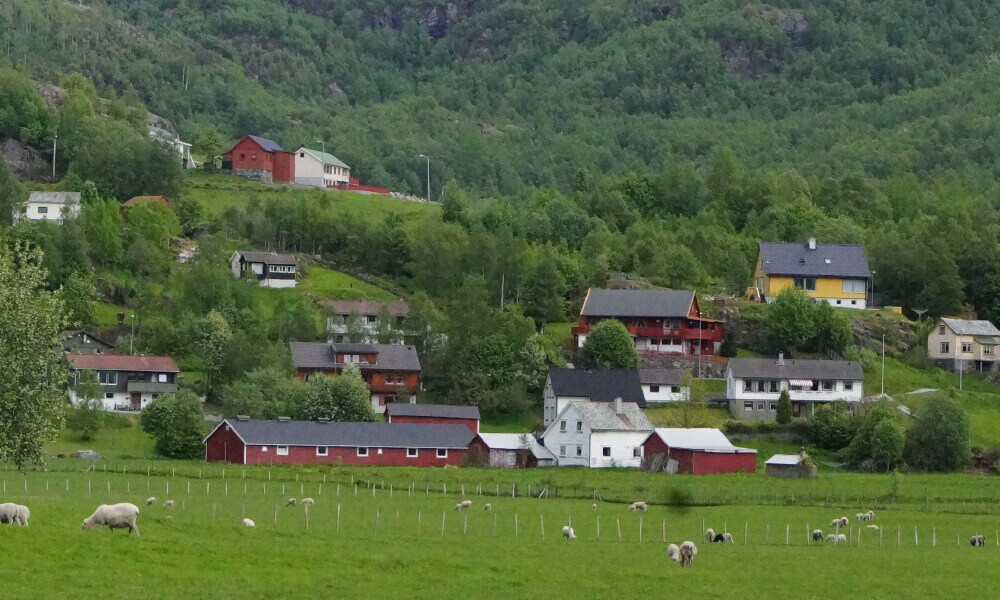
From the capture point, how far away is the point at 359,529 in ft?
173

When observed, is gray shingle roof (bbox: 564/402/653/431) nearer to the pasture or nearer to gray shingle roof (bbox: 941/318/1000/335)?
the pasture

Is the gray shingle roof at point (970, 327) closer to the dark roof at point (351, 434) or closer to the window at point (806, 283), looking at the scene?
the window at point (806, 283)

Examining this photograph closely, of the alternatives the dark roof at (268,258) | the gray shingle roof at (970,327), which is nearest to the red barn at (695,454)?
the gray shingle roof at (970,327)

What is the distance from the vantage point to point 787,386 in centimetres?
10081

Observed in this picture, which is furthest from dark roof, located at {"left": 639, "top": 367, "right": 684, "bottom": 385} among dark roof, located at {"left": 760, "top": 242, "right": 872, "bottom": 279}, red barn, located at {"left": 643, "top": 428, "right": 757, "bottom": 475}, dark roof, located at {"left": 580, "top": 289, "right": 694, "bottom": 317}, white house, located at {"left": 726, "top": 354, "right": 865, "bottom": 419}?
dark roof, located at {"left": 760, "top": 242, "right": 872, "bottom": 279}

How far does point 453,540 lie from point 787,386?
5375 cm

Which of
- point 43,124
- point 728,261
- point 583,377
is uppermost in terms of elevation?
point 43,124

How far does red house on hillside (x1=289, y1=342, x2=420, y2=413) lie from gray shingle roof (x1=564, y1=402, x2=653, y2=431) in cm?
1583

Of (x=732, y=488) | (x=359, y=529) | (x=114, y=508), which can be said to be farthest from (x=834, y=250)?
(x=114, y=508)

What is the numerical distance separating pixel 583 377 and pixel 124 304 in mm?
38166

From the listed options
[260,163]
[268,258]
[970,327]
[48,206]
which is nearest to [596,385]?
[970,327]

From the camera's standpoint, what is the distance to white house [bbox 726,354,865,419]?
3952 inches

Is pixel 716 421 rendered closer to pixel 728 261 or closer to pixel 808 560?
pixel 728 261

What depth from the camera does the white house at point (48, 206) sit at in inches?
5272
